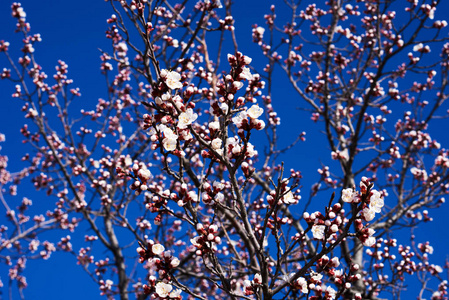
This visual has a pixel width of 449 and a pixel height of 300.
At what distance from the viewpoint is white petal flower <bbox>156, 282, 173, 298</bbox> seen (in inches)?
102

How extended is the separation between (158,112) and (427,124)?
22.8 feet

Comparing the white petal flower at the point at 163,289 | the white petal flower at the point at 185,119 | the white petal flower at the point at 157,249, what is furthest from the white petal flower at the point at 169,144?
the white petal flower at the point at 163,289

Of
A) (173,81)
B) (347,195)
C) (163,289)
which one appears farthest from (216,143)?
(163,289)

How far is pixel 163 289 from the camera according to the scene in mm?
2605

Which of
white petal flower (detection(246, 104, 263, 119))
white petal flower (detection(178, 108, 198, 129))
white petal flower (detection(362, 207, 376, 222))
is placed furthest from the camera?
white petal flower (detection(178, 108, 198, 129))

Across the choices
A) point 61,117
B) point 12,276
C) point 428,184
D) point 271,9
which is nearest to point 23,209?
point 12,276

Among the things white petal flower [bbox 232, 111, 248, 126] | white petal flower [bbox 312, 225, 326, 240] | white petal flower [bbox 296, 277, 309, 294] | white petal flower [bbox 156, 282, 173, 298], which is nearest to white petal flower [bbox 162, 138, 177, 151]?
white petal flower [bbox 232, 111, 248, 126]

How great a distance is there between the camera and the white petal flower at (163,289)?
2.58m

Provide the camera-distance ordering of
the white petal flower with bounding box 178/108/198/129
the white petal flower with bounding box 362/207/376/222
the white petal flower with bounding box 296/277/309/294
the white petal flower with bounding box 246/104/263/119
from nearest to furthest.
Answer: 1. the white petal flower with bounding box 362/207/376/222
2. the white petal flower with bounding box 246/104/263/119
3. the white petal flower with bounding box 178/108/198/129
4. the white petal flower with bounding box 296/277/309/294

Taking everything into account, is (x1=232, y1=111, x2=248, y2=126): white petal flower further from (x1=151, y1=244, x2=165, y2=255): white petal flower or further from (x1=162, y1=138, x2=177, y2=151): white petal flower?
(x1=151, y1=244, x2=165, y2=255): white petal flower

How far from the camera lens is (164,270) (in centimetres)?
262

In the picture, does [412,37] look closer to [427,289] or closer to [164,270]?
[427,289]

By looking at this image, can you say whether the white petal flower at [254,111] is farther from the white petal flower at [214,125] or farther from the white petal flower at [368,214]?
the white petal flower at [368,214]

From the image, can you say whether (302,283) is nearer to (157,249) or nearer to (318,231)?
(318,231)
